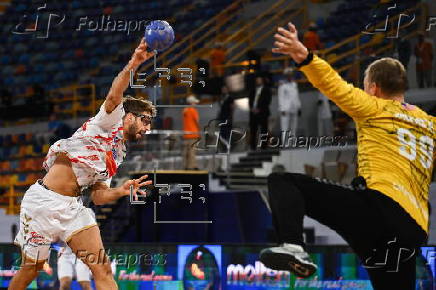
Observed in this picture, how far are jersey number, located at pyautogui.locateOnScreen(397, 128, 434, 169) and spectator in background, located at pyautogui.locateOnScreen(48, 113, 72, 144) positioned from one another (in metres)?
14.6

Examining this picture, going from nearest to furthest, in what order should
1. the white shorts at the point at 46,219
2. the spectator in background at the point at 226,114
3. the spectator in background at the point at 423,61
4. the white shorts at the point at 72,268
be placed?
the white shorts at the point at 46,219 → the white shorts at the point at 72,268 → the spectator in background at the point at 226,114 → the spectator in background at the point at 423,61

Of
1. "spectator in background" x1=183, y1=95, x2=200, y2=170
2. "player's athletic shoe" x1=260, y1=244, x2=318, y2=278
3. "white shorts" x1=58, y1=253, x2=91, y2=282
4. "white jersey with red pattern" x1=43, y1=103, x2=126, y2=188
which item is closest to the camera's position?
"player's athletic shoe" x1=260, y1=244, x2=318, y2=278

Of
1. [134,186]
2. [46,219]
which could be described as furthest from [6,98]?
[134,186]

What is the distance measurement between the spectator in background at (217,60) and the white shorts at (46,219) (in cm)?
1347

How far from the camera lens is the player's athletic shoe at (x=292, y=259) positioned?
4.41m

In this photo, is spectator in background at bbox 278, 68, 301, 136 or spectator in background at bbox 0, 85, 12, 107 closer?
spectator in background at bbox 278, 68, 301, 136

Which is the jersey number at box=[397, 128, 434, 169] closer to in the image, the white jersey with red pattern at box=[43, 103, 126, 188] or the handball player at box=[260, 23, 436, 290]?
the handball player at box=[260, 23, 436, 290]

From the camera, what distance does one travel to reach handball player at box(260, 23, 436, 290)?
4.52 m

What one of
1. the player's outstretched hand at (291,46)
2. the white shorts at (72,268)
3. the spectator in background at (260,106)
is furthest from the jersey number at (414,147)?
the spectator in background at (260,106)

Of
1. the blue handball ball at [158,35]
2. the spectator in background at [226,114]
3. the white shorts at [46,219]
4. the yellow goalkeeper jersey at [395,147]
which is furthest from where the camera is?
the spectator in background at [226,114]

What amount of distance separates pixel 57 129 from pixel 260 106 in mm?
5422

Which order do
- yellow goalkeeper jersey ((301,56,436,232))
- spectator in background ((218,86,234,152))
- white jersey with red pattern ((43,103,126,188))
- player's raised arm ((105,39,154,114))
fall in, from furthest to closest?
spectator in background ((218,86,234,152))
white jersey with red pattern ((43,103,126,188))
player's raised arm ((105,39,154,114))
yellow goalkeeper jersey ((301,56,436,232))

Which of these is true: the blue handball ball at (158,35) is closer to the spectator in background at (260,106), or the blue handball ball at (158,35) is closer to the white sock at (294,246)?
the white sock at (294,246)

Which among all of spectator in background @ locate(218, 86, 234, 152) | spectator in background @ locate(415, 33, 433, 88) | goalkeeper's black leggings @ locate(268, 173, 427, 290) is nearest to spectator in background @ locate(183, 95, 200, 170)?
spectator in background @ locate(218, 86, 234, 152)
